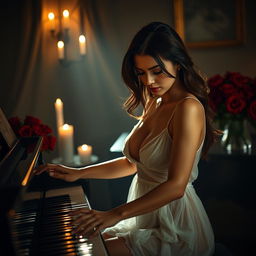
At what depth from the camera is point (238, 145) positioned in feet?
8.88

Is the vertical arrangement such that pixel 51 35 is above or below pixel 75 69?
above

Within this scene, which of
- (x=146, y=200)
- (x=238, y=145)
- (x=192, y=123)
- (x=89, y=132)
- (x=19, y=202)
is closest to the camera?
(x=19, y=202)

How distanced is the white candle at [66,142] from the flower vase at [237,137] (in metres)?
1.10

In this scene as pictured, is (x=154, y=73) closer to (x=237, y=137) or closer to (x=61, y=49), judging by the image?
(x=237, y=137)

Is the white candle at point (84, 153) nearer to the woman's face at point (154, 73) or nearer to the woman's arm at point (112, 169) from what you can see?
the woman's arm at point (112, 169)

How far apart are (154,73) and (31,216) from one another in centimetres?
76

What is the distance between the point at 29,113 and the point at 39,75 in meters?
0.34

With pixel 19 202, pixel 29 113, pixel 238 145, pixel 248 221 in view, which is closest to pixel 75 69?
pixel 29 113

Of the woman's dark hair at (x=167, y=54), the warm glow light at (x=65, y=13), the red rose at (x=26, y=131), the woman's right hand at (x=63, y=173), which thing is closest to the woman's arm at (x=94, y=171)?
the woman's right hand at (x=63, y=173)

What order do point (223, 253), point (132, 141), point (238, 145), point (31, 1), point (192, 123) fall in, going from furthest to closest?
point (31, 1)
point (238, 145)
point (132, 141)
point (223, 253)
point (192, 123)

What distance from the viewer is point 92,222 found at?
1378mm

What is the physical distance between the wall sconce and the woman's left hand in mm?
2114

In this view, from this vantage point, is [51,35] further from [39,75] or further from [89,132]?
[89,132]

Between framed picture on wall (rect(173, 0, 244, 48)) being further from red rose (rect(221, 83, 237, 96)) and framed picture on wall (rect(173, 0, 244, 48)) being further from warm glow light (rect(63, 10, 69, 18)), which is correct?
warm glow light (rect(63, 10, 69, 18))
